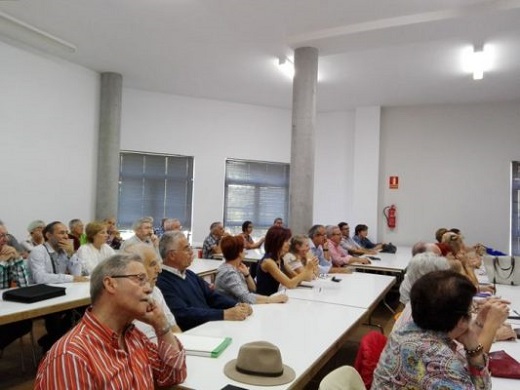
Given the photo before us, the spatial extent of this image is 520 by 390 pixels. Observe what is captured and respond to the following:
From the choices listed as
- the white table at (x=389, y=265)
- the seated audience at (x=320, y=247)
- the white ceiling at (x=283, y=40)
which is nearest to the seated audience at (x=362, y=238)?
the white table at (x=389, y=265)

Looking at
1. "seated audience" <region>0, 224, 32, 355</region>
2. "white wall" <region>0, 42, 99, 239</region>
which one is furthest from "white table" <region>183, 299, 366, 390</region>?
"white wall" <region>0, 42, 99, 239</region>

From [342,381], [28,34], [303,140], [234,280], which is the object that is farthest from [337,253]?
[28,34]

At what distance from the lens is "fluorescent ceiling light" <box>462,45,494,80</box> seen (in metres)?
5.94

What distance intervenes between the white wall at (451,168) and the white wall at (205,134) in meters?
2.66

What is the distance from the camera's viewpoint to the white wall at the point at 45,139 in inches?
238

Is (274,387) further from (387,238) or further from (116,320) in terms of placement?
(387,238)

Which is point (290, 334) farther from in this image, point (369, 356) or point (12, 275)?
point (12, 275)

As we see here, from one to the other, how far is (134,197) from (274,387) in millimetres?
7165

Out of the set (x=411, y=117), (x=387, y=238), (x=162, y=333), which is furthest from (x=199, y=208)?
(x=162, y=333)

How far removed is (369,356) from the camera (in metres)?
2.00

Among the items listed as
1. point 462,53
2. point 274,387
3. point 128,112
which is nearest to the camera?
point 274,387

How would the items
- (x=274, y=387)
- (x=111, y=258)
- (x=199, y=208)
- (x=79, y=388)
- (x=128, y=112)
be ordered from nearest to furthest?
(x=79, y=388)
(x=111, y=258)
(x=274, y=387)
(x=128, y=112)
(x=199, y=208)

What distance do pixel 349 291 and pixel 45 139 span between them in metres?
5.42

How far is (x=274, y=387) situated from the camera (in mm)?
1722
